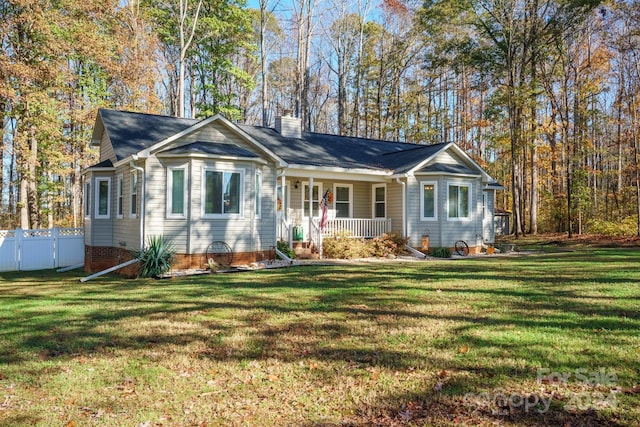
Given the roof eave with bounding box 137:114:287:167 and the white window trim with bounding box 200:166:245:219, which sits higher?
the roof eave with bounding box 137:114:287:167

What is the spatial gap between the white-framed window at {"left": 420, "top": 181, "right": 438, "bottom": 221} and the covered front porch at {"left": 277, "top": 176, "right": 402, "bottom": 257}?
840 mm

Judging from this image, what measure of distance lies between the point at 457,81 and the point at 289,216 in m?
27.3

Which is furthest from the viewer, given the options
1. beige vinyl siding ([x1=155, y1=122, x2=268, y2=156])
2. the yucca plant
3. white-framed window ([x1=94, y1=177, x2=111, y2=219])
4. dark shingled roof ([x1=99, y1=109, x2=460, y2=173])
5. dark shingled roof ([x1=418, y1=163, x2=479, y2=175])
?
dark shingled roof ([x1=418, y1=163, x2=479, y2=175])

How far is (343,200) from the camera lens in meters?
18.5

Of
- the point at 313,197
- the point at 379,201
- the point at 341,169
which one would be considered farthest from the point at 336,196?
the point at 341,169

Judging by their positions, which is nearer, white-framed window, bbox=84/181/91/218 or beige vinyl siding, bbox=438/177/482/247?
white-framed window, bbox=84/181/91/218

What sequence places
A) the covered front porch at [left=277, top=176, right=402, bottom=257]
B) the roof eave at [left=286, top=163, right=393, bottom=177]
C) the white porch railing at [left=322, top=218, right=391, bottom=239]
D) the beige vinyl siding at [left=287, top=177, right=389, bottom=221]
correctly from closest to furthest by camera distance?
the roof eave at [left=286, top=163, right=393, bottom=177]
the covered front porch at [left=277, top=176, right=402, bottom=257]
the white porch railing at [left=322, top=218, right=391, bottom=239]
the beige vinyl siding at [left=287, top=177, right=389, bottom=221]

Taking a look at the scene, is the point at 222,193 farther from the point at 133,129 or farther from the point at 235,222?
the point at 133,129

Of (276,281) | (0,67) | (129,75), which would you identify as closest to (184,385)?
(276,281)

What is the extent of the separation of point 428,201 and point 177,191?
9.35m

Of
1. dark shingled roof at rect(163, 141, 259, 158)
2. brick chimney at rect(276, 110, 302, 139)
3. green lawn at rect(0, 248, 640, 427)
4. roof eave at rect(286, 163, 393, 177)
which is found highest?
brick chimney at rect(276, 110, 302, 139)

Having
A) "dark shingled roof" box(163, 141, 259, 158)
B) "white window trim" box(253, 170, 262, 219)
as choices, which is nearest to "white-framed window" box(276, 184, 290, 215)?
"white window trim" box(253, 170, 262, 219)

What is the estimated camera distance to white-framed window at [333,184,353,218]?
18.3 meters

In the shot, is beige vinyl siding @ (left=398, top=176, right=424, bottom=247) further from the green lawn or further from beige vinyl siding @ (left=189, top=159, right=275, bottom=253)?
the green lawn
